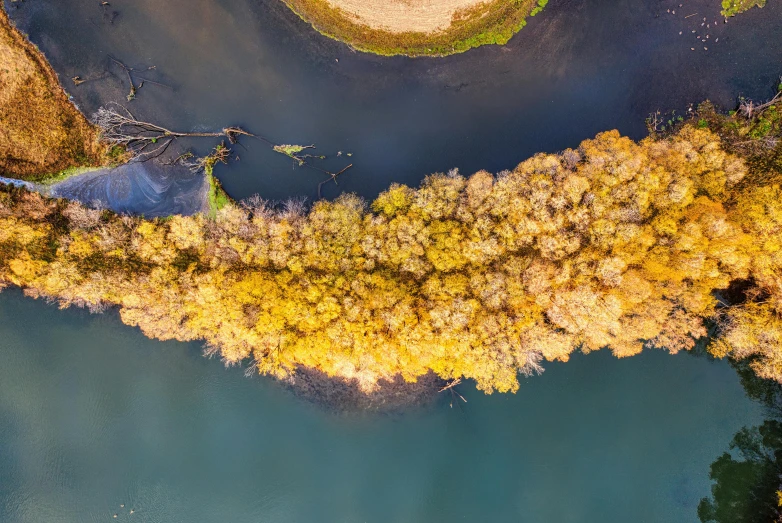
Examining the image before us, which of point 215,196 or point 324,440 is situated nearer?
point 215,196

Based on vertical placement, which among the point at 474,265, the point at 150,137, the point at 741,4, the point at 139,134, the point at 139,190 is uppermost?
the point at 741,4

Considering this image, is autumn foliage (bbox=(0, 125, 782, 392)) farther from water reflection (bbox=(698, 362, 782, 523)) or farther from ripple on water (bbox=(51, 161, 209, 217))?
water reflection (bbox=(698, 362, 782, 523))

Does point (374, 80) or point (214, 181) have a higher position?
point (374, 80)

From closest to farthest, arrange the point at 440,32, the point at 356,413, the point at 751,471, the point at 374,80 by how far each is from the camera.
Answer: the point at 440,32, the point at 374,80, the point at 751,471, the point at 356,413

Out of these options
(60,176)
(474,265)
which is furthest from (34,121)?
(474,265)

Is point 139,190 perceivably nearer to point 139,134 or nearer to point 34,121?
point 139,134

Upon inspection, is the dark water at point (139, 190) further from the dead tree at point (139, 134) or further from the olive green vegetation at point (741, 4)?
the olive green vegetation at point (741, 4)
